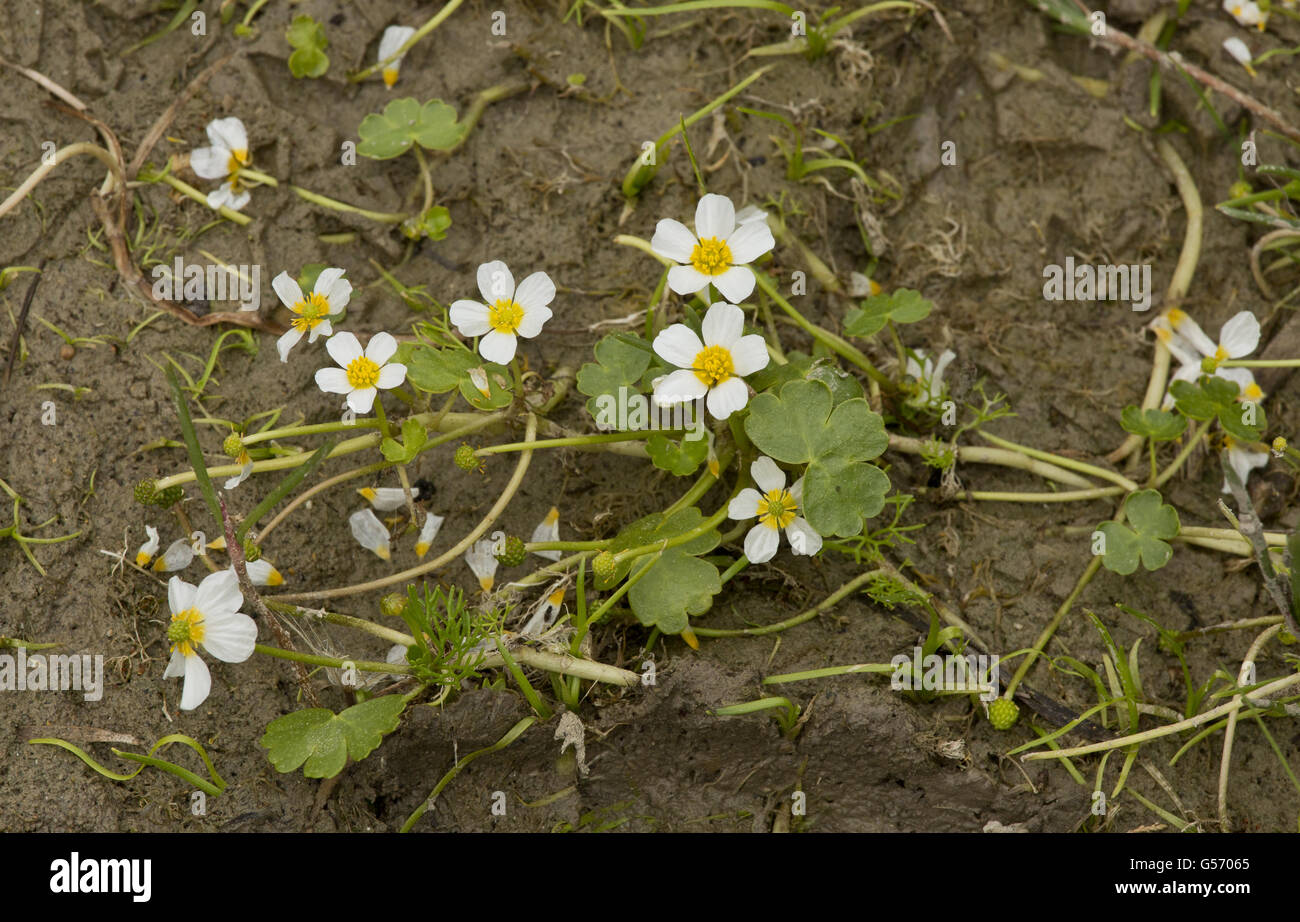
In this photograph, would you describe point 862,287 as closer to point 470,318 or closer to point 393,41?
point 470,318

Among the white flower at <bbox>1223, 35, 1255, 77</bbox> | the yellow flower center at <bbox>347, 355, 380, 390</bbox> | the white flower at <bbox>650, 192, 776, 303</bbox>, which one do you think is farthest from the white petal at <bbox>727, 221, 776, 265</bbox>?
the white flower at <bbox>1223, 35, 1255, 77</bbox>

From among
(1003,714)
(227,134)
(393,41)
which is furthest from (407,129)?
(1003,714)

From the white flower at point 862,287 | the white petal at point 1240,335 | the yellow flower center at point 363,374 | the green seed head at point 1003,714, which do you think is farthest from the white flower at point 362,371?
the white petal at point 1240,335

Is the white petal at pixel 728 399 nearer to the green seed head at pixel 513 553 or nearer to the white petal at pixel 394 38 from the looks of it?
the green seed head at pixel 513 553

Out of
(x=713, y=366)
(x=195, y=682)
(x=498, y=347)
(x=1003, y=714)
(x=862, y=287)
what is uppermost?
(x=862, y=287)

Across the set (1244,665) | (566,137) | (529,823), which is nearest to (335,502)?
(529,823)

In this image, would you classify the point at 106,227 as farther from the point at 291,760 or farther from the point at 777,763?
the point at 777,763
